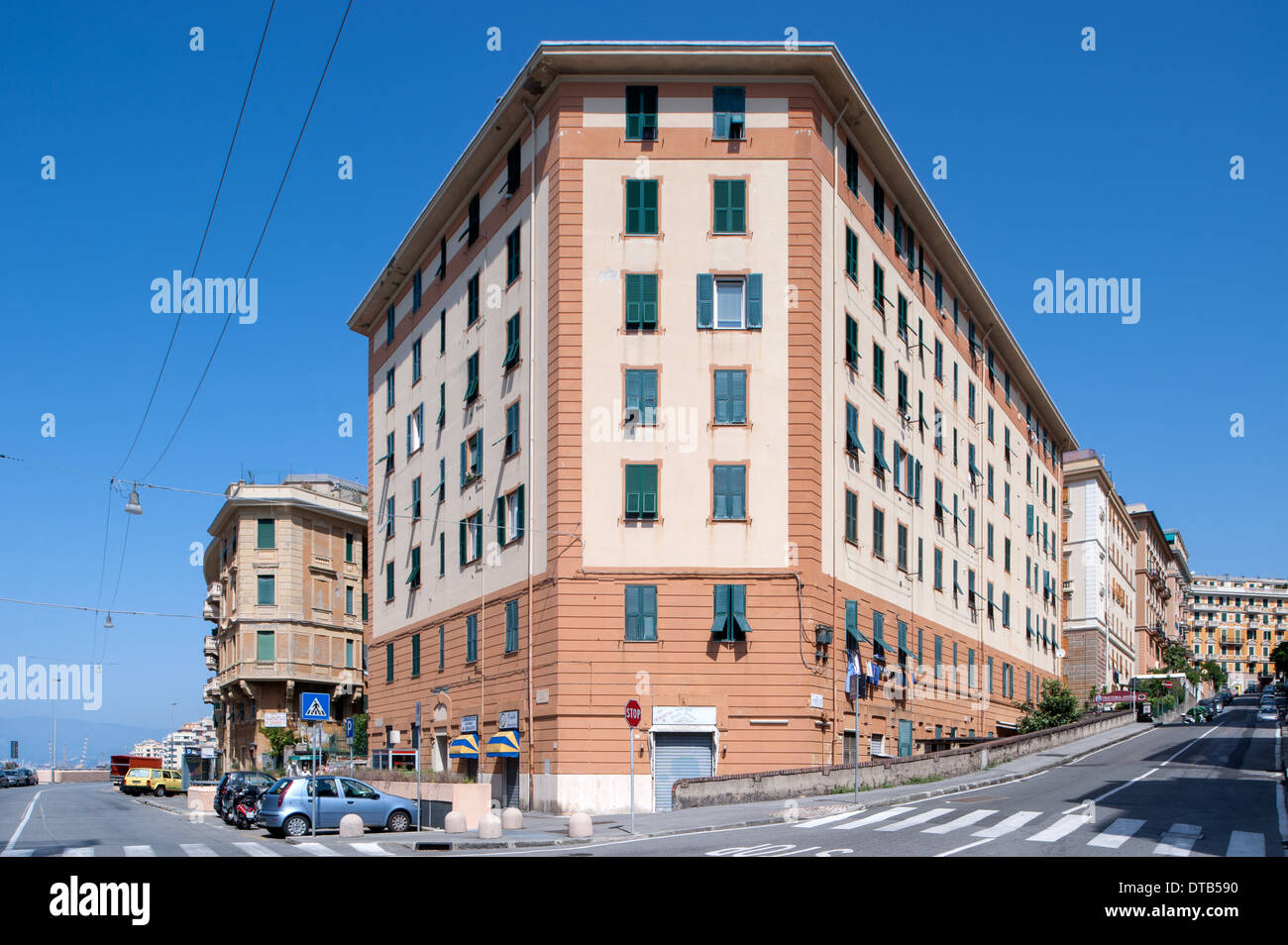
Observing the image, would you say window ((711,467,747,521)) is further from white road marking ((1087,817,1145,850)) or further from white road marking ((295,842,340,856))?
white road marking ((295,842,340,856))

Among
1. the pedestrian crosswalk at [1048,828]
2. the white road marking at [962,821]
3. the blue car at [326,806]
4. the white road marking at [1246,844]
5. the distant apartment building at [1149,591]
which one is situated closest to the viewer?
the white road marking at [1246,844]

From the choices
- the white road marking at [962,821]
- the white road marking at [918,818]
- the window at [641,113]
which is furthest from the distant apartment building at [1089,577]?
the white road marking at [962,821]

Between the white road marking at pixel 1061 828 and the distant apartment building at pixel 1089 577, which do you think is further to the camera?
the distant apartment building at pixel 1089 577

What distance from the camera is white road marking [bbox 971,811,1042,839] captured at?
21906 millimetres

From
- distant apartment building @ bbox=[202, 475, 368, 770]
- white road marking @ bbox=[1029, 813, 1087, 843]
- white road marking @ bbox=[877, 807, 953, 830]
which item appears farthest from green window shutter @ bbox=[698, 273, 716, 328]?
distant apartment building @ bbox=[202, 475, 368, 770]

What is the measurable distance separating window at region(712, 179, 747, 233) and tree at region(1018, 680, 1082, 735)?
2980cm

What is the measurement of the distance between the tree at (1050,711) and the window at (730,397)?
26.7m

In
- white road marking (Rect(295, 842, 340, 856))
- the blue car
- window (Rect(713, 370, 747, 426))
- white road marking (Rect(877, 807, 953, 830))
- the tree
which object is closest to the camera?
white road marking (Rect(295, 842, 340, 856))

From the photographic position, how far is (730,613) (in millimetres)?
35812

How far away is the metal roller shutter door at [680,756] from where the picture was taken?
35250 millimetres

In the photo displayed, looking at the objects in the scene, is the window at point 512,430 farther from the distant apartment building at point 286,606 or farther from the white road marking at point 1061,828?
the distant apartment building at point 286,606

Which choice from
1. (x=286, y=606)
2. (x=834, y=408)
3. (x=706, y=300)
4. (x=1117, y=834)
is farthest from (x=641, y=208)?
(x=286, y=606)

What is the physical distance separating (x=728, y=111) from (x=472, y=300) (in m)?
12.6
